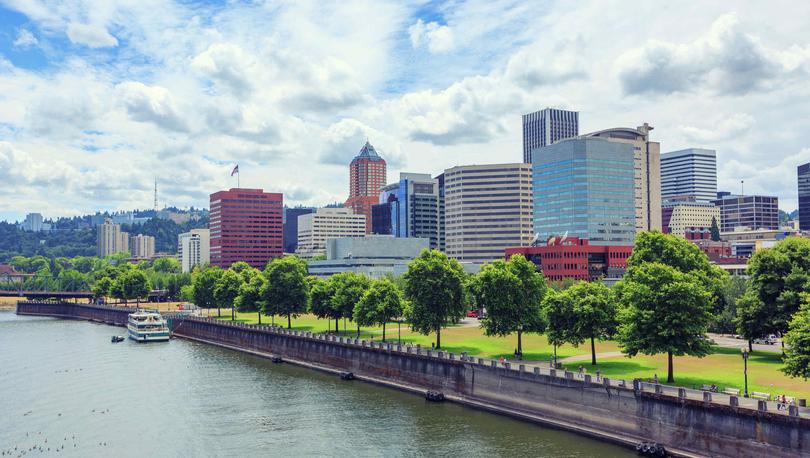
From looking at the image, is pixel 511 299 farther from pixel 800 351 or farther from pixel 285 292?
pixel 285 292

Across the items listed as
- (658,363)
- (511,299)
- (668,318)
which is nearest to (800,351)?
(668,318)

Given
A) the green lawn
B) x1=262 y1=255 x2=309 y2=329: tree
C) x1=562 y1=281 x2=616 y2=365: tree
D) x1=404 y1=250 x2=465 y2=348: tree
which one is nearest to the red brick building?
x1=262 y1=255 x2=309 y2=329: tree

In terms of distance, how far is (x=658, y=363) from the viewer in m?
83.1

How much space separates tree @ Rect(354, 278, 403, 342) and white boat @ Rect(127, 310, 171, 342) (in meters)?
64.9

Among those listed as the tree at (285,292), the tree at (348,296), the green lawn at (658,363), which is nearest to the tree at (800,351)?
the green lawn at (658,363)

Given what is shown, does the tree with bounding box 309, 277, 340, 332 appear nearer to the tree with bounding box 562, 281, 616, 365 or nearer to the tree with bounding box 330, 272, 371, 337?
the tree with bounding box 330, 272, 371, 337

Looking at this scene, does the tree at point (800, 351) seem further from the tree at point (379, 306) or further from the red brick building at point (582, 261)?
the red brick building at point (582, 261)

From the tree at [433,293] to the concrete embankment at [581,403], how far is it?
6.81 meters

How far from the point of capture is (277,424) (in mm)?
75438

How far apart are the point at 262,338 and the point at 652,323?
82846 millimetres

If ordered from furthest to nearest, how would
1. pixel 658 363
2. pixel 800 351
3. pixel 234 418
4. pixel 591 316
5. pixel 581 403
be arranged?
pixel 591 316 < pixel 658 363 < pixel 234 418 < pixel 581 403 < pixel 800 351

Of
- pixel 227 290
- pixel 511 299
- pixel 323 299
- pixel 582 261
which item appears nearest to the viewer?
pixel 511 299

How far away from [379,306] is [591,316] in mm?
38976

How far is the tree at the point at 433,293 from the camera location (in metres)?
105
